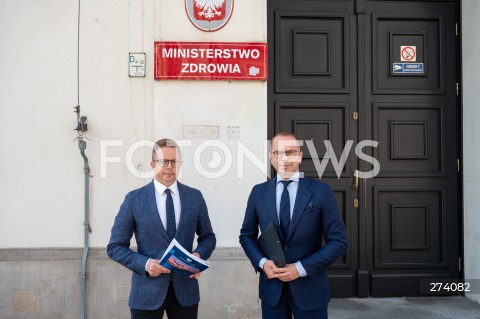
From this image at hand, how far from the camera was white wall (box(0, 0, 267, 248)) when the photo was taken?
15.7 ft

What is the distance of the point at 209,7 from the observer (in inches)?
189

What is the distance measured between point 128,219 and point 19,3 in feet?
10.2

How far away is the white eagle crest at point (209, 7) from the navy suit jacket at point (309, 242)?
2.50 m

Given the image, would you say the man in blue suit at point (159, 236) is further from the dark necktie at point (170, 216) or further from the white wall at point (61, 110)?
the white wall at point (61, 110)

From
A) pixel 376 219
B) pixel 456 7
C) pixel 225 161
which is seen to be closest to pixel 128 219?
pixel 225 161

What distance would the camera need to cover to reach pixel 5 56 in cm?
484

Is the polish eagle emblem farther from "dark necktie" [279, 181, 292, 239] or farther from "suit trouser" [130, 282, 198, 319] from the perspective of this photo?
"suit trouser" [130, 282, 198, 319]

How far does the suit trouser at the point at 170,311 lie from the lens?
9.35ft

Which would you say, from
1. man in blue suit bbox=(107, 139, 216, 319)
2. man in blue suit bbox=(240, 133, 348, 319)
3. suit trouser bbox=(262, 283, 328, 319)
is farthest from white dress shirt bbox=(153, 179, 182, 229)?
suit trouser bbox=(262, 283, 328, 319)

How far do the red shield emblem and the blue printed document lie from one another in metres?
2.80

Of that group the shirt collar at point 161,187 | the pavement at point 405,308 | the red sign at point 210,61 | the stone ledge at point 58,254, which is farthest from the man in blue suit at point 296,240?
the pavement at point 405,308

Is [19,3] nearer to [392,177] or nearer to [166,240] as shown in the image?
[166,240]

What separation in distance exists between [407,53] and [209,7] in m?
2.29

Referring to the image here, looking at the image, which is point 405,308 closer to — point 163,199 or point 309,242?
point 309,242
